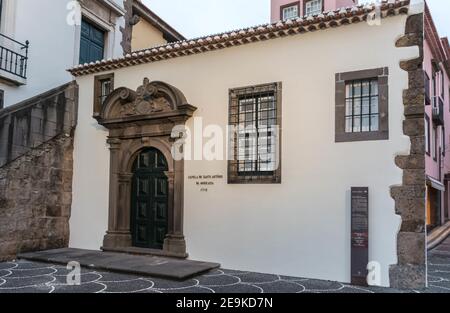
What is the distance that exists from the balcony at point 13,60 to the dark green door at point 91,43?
205cm

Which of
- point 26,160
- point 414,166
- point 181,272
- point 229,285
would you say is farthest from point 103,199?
point 414,166

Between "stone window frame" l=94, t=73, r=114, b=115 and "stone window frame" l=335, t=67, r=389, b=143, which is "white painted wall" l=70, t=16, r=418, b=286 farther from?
"stone window frame" l=94, t=73, r=114, b=115

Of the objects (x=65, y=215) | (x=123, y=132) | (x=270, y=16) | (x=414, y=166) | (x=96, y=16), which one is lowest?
(x=65, y=215)

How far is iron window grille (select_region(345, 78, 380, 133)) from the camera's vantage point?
Answer: 6145mm

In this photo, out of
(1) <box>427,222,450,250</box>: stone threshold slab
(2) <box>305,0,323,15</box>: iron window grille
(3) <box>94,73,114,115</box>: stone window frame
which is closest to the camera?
(3) <box>94,73,114,115</box>: stone window frame

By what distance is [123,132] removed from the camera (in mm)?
8289

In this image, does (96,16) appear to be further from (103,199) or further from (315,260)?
(315,260)

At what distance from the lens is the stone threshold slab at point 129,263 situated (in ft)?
20.4

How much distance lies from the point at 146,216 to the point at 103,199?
114 centimetres

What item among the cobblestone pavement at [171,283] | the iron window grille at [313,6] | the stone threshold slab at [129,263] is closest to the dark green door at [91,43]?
the stone threshold slab at [129,263]

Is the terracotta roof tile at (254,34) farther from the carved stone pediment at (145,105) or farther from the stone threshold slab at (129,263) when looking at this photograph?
the stone threshold slab at (129,263)

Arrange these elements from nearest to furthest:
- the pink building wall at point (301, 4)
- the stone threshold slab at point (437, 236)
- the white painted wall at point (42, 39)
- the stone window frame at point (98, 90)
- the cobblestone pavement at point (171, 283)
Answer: the cobblestone pavement at point (171, 283) → the stone window frame at point (98, 90) → the white painted wall at point (42, 39) → the stone threshold slab at point (437, 236) → the pink building wall at point (301, 4)

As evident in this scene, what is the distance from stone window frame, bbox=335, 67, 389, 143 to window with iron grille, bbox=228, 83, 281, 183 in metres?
1.02

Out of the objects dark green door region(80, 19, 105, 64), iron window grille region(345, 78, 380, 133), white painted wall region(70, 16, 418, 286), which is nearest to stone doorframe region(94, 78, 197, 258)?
white painted wall region(70, 16, 418, 286)
